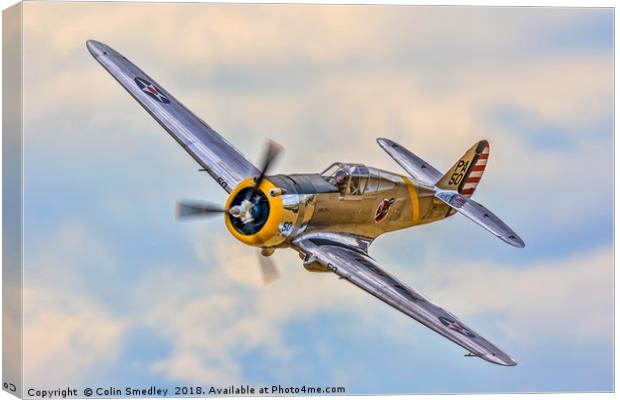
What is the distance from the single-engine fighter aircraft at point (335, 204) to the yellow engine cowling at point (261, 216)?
0.01 meters

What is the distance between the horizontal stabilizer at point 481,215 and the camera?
69.8 ft

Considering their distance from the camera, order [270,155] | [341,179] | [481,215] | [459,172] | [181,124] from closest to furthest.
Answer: [270,155] → [341,179] → [481,215] → [181,124] → [459,172]

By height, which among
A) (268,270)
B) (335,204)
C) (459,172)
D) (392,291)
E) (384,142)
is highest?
(384,142)

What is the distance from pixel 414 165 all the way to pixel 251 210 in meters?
3.56

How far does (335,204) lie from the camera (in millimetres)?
20891

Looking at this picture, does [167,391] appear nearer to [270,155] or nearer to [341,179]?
[270,155]

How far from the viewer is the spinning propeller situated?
1984cm

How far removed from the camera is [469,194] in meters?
22.9

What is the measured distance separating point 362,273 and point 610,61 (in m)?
5.06

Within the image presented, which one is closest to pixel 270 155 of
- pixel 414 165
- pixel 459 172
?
pixel 414 165

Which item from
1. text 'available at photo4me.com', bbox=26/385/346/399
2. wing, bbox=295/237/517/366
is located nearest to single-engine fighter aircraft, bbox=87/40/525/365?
wing, bbox=295/237/517/366

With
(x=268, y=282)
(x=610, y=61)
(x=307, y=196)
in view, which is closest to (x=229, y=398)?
(x=268, y=282)

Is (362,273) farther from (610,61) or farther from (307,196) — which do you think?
(610,61)

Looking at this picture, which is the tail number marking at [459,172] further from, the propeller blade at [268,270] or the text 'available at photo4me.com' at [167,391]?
the text 'available at photo4me.com' at [167,391]
